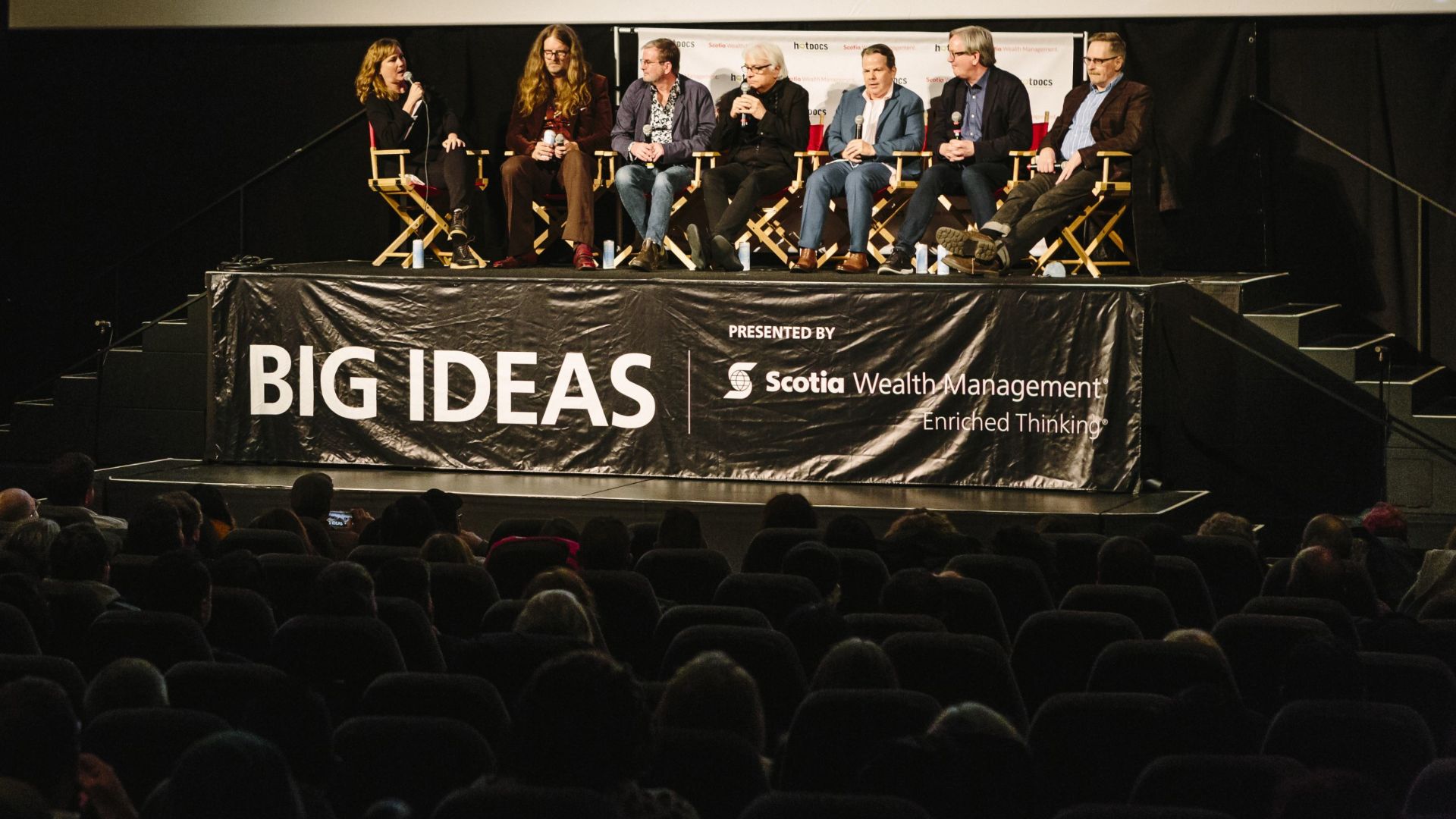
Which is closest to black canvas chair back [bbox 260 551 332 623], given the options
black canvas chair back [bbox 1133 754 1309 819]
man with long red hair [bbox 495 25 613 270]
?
black canvas chair back [bbox 1133 754 1309 819]

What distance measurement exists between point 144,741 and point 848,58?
24.5 ft

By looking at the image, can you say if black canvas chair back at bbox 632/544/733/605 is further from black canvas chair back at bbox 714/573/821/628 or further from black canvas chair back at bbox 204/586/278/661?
black canvas chair back at bbox 204/586/278/661

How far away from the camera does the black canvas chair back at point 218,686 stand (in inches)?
132

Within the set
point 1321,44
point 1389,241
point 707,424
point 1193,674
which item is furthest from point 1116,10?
point 1193,674

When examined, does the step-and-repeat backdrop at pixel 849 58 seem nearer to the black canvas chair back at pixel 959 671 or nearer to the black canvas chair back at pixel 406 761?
the black canvas chair back at pixel 959 671

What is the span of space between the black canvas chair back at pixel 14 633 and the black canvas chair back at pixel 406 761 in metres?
1.16

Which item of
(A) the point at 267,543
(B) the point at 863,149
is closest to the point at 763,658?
(A) the point at 267,543

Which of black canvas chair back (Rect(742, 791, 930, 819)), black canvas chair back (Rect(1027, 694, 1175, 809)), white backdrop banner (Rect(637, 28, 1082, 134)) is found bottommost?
black canvas chair back (Rect(1027, 694, 1175, 809))

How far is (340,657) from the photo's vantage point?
12.2ft

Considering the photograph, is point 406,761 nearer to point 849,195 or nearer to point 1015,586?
point 1015,586

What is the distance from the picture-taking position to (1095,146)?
27.2 ft

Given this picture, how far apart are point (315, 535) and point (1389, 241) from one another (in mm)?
6186

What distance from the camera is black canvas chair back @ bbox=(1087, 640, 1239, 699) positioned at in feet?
11.7

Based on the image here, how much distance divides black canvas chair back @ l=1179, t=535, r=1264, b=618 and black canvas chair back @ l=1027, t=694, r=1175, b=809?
216 centimetres
